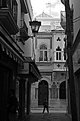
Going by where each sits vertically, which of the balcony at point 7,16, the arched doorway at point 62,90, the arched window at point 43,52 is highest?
the arched window at point 43,52

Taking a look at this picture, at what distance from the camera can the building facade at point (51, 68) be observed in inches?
1470

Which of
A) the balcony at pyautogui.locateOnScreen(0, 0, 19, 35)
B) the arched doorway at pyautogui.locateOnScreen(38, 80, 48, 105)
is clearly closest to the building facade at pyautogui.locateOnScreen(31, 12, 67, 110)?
the arched doorway at pyautogui.locateOnScreen(38, 80, 48, 105)

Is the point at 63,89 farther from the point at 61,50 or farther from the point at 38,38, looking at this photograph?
the point at 38,38

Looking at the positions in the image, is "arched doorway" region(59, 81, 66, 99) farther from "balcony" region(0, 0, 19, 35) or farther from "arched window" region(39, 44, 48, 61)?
"balcony" region(0, 0, 19, 35)

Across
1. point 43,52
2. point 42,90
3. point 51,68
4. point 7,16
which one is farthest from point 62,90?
point 7,16

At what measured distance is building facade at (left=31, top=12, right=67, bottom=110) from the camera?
37.3 meters

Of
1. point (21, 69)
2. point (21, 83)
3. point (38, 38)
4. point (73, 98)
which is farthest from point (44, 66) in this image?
point (73, 98)

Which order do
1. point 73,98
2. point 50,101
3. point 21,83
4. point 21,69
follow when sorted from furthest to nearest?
point 50,101
point 21,83
point 21,69
point 73,98

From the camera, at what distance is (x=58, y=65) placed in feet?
124

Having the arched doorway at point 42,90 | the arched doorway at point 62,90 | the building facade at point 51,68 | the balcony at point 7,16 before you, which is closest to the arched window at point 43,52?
the building facade at point 51,68

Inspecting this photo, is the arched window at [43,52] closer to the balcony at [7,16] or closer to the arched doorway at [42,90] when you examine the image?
the arched doorway at [42,90]

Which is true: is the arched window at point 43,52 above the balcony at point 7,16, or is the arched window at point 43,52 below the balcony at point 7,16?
above

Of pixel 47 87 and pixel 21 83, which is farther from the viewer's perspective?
pixel 47 87

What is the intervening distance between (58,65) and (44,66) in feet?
6.61
